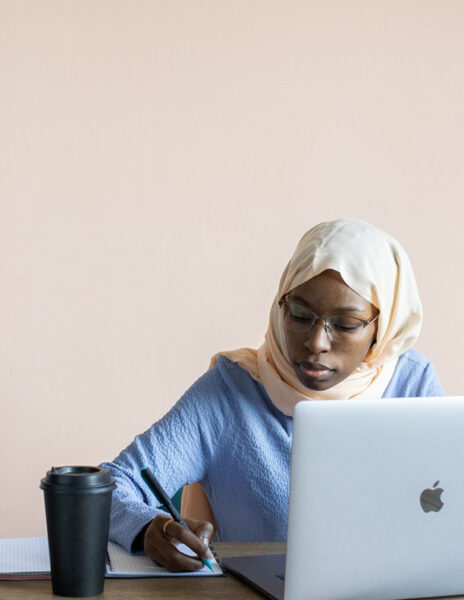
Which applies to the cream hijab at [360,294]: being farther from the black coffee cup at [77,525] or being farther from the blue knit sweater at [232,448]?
the black coffee cup at [77,525]

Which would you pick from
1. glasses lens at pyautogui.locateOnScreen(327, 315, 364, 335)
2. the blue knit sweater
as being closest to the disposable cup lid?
the blue knit sweater

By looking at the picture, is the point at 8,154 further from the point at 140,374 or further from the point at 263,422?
the point at 263,422

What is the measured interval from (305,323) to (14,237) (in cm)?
126

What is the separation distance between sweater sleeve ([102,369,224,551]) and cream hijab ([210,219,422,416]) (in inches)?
4.6

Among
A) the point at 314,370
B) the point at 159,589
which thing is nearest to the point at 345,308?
the point at 314,370

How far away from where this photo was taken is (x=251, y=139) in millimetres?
2891

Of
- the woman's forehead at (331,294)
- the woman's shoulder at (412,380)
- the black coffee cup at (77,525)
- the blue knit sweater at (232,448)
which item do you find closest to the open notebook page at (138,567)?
the black coffee cup at (77,525)

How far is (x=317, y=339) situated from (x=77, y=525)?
0.69 meters

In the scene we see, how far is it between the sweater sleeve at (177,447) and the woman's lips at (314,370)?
24 cm

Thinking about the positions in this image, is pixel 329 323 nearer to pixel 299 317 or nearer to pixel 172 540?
pixel 299 317

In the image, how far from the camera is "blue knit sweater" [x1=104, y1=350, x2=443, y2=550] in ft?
5.83

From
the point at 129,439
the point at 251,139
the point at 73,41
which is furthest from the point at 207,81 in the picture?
the point at 129,439

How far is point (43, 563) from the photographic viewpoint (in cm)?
130

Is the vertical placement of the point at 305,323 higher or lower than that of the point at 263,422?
higher
